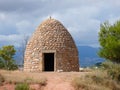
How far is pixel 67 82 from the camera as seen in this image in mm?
25391

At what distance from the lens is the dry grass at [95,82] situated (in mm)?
24453

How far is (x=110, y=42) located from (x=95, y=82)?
6181 millimetres

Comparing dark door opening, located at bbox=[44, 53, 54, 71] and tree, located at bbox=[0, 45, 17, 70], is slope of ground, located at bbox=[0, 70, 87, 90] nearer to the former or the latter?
dark door opening, located at bbox=[44, 53, 54, 71]

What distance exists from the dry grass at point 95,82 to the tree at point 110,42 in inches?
156

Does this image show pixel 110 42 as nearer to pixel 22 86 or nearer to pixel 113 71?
pixel 113 71

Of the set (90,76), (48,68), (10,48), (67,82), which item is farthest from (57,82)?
(10,48)

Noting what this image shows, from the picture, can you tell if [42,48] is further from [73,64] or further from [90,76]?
[90,76]

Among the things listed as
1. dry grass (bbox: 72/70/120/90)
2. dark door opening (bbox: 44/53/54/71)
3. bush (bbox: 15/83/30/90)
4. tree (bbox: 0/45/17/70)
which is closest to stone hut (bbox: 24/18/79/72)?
dark door opening (bbox: 44/53/54/71)

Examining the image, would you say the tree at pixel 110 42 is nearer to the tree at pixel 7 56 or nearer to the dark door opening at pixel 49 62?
the dark door opening at pixel 49 62

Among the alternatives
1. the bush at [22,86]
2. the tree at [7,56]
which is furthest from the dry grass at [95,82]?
the tree at [7,56]

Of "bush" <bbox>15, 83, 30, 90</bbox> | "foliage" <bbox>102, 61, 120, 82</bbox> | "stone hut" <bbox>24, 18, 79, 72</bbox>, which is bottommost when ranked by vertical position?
"bush" <bbox>15, 83, 30, 90</bbox>

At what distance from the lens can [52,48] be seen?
32.9 m

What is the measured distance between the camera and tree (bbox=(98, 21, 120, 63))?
31.0 meters

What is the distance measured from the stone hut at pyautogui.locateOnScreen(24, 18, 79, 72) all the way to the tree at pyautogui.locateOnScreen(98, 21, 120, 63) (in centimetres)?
274
